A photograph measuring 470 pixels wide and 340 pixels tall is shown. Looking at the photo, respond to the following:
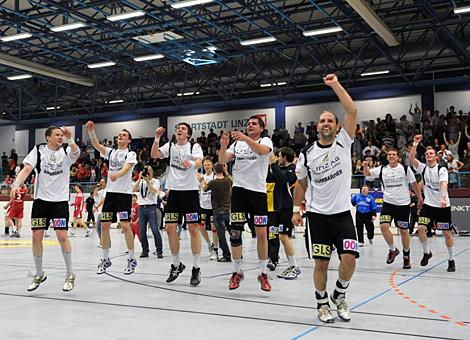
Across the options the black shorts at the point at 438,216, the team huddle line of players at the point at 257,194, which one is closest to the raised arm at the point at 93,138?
the team huddle line of players at the point at 257,194

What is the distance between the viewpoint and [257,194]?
669 cm

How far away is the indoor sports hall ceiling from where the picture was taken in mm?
→ 21406

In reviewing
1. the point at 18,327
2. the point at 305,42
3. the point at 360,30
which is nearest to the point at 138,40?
the point at 305,42

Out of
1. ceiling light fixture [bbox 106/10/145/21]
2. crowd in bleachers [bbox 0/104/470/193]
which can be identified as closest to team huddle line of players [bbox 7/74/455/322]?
crowd in bleachers [bbox 0/104/470/193]

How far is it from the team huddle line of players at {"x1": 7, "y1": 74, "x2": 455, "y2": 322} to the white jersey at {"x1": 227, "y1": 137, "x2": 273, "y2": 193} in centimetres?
1

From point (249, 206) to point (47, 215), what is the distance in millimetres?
2605

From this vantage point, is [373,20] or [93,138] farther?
[373,20]

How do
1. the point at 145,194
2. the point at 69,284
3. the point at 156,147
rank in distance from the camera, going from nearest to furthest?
the point at 69,284 → the point at 156,147 → the point at 145,194

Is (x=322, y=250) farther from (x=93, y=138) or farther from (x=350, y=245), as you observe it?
(x=93, y=138)

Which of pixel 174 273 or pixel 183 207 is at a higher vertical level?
pixel 183 207

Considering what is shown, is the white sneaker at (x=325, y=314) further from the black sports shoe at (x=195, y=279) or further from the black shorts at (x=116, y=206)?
the black shorts at (x=116, y=206)

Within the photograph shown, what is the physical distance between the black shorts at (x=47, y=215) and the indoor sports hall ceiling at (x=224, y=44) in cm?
1341

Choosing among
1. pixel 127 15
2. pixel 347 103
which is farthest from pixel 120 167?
pixel 127 15

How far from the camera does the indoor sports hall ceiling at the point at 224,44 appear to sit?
70.2 feet
